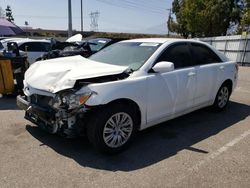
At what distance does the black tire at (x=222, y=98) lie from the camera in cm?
584

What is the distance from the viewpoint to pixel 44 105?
3.92m

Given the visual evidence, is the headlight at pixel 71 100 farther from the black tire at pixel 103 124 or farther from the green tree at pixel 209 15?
the green tree at pixel 209 15

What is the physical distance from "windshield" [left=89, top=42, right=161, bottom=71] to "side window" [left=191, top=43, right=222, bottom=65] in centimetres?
94

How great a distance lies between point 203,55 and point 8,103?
4494mm

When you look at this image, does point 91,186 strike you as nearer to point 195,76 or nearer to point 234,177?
point 234,177

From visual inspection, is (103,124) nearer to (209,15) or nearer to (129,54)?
(129,54)

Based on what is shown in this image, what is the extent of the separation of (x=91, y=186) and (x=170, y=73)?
2202 millimetres

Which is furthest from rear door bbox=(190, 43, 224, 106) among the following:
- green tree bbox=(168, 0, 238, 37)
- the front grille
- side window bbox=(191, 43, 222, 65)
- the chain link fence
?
green tree bbox=(168, 0, 238, 37)

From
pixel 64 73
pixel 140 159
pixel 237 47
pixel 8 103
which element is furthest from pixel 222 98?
pixel 237 47

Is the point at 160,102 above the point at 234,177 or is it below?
above

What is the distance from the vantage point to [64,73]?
3.90 m

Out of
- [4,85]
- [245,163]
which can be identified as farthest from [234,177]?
[4,85]

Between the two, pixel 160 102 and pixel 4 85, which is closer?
pixel 160 102

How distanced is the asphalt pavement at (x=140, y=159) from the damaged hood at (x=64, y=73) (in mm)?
902
